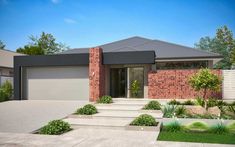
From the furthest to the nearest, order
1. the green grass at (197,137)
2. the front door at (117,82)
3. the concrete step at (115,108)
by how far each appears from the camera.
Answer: the front door at (117,82) → the concrete step at (115,108) → the green grass at (197,137)

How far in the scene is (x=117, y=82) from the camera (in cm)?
1889

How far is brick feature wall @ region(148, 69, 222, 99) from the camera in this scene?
53.7 feet

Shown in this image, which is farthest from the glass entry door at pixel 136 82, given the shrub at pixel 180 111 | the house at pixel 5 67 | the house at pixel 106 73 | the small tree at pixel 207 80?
the house at pixel 5 67

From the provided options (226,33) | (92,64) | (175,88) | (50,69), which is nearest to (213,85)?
(175,88)

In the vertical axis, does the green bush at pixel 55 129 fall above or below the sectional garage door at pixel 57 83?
below

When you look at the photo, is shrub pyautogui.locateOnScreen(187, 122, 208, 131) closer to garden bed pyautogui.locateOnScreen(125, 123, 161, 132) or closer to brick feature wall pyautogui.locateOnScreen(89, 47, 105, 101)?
garden bed pyautogui.locateOnScreen(125, 123, 161, 132)

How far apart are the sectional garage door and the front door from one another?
2097mm

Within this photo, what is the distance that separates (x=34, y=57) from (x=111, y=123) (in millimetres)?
10955

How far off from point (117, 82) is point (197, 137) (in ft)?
37.4

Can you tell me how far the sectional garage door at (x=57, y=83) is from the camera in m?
18.0

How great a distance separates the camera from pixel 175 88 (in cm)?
1658

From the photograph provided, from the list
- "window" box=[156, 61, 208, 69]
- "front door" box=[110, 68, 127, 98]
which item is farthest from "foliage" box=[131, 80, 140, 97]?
"window" box=[156, 61, 208, 69]

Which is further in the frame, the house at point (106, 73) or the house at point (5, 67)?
the house at point (5, 67)

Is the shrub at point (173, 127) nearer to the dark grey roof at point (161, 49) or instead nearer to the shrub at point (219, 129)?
the shrub at point (219, 129)
